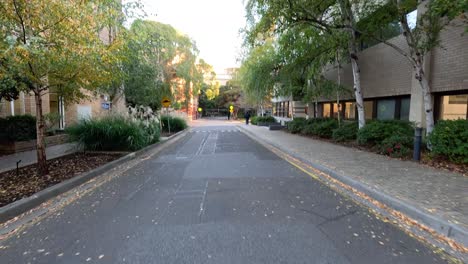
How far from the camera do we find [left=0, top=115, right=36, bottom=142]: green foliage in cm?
1067

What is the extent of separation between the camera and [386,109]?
13305 millimetres

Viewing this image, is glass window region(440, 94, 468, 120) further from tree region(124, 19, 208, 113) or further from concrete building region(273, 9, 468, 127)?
tree region(124, 19, 208, 113)

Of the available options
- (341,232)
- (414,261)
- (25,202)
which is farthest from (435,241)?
(25,202)

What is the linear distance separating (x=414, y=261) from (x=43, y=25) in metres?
7.90

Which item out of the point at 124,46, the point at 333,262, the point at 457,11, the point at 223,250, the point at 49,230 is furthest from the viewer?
the point at 124,46

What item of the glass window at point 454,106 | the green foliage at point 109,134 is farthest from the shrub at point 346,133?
the green foliage at point 109,134

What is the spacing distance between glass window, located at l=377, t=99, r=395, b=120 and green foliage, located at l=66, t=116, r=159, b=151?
1165 centimetres

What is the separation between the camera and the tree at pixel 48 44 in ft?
17.3

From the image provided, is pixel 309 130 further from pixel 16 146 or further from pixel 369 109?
pixel 16 146

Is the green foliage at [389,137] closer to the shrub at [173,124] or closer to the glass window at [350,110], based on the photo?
the glass window at [350,110]

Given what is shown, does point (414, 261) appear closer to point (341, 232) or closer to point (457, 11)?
point (341, 232)

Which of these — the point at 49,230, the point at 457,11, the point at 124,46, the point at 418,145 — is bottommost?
the point at 49,230

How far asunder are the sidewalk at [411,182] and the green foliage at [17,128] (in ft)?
37.1

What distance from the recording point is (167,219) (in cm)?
420
